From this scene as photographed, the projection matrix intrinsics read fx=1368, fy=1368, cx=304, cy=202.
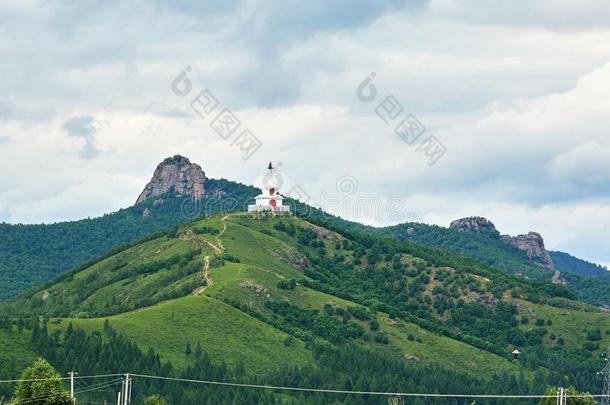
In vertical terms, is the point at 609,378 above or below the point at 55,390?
above

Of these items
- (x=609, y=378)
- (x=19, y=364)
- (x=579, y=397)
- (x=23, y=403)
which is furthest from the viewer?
(x=19, y=364)

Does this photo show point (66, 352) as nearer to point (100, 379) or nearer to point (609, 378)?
point (100, 379)

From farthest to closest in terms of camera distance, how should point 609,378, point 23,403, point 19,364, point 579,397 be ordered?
1. point 19,364
2. point 609,378
3. point 579,397
4. point 23,403

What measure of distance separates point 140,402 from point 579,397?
2673 inches

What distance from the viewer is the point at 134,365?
19962cm

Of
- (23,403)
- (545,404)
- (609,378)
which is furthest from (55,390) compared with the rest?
(609,378)

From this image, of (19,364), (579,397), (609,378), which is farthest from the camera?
(19,364)

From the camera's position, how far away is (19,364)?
191m

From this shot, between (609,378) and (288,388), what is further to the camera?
(288,388)

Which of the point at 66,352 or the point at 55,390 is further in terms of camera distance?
the point at 66,352

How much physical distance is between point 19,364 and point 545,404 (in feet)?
266

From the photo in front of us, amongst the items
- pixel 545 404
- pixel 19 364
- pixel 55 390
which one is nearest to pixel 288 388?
pixel 19 364

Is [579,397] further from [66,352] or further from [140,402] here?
[66,352]

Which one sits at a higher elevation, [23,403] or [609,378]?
[609,378]
